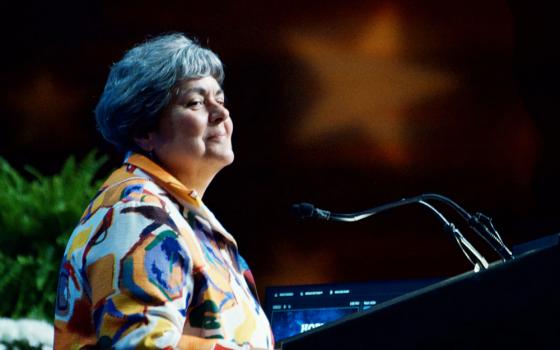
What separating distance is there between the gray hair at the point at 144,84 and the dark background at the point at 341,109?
186 cm

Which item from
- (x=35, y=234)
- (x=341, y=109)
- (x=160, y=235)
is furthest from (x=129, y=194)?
(x=341, y=109)

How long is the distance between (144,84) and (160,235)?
42 cm

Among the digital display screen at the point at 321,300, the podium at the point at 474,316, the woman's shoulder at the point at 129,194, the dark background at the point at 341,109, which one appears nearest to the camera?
the podium at the point at 474,316

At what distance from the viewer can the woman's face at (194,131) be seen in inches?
60.9

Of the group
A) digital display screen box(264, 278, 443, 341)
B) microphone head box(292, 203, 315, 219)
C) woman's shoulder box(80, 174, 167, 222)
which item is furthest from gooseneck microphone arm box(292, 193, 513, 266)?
woman's shoulder box(80, 174, 167, 222)

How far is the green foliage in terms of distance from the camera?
2285 millimetres

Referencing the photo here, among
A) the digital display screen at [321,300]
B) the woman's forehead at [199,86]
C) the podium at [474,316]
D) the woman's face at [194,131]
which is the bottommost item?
the podium at [474,316]

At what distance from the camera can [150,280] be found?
1.17m

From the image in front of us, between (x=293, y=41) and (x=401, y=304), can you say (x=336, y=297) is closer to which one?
(x=401, y=304)

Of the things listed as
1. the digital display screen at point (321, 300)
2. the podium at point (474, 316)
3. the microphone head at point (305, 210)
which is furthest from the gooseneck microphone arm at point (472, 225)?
the podium at point (474, 316)

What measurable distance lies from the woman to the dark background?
1896 millimetres

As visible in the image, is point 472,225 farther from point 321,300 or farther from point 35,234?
point 35,234

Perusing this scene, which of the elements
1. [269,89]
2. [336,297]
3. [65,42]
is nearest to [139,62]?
[336,297]

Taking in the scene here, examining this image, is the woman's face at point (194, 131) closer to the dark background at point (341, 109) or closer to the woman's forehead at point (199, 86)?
the woman's forehead at point (199, 86)
